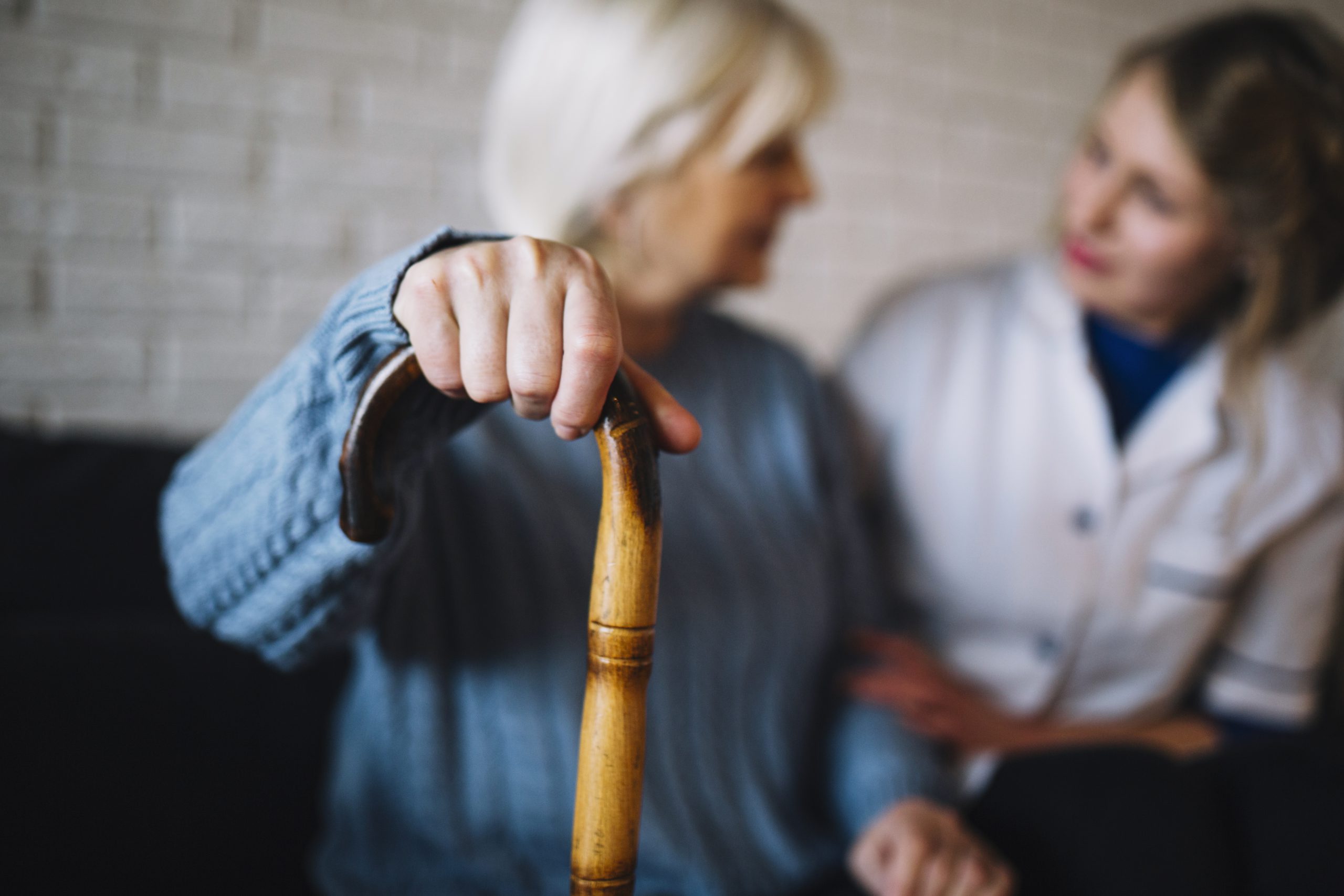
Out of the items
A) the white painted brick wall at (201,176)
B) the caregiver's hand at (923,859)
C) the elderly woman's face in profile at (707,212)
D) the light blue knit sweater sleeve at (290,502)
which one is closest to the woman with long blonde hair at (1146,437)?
the caregiver's hand at (923,859)

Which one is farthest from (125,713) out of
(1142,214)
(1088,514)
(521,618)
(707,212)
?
(1142,214)

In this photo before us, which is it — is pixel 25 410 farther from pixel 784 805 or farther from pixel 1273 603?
pixel 1273 603

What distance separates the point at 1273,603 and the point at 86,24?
1.72m

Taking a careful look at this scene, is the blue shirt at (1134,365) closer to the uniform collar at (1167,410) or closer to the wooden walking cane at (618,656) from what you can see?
the uniform collar at (1167,410)

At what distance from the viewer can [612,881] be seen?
1.17 feet

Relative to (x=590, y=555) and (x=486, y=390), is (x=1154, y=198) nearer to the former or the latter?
(x=590, y=555)

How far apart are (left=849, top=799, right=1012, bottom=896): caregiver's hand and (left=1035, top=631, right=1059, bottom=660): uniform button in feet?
1.09

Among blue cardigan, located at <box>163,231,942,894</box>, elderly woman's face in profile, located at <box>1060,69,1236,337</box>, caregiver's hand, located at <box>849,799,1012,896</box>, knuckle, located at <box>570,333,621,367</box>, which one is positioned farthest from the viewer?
elderly woman's face in profile, located at <box>1060,69,1236,337</box>

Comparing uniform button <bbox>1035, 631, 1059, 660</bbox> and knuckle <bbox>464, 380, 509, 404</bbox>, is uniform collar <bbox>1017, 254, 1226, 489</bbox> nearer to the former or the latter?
uniform button <bbox>1035, 631, 1059, 660</bbox>

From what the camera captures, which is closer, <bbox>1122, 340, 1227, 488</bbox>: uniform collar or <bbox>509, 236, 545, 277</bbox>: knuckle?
<bbox>509, 236, 545, 277</bbox>: knuckle

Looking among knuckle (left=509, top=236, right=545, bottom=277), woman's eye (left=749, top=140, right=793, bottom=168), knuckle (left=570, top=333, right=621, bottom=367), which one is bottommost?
knuckle (left=570, top=333, right=621, bottom=367)

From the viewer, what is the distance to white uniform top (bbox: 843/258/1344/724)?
3.44 feet

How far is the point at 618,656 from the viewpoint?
13.9 inches

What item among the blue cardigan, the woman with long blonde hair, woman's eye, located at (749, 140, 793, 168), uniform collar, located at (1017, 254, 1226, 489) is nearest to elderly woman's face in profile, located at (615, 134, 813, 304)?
woman's eye, located at (749, 140, 793, 168)
